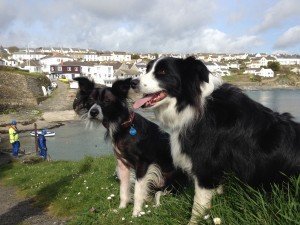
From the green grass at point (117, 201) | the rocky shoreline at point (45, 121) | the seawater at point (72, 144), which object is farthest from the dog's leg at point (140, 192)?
the rocky shoreline at point (45, 121)

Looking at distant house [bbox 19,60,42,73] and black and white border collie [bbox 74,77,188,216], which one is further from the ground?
black and white border collie [bbox 74,77,188,216]

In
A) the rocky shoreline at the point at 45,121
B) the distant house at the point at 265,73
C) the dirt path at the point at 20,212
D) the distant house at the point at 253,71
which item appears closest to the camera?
the dirt path at the point at 20,212

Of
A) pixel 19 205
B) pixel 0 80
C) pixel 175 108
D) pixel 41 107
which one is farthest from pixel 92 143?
pixel 0 80

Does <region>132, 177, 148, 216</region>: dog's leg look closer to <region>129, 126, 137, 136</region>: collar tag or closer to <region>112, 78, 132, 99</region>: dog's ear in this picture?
<region>129, 126, 137, 136</region>: collar tag

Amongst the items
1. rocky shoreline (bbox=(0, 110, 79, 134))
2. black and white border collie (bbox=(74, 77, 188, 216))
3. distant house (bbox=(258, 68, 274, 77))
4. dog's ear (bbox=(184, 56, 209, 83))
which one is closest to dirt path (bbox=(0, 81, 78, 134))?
rocky shoreline (bbox=(0, 110, 79, 134))

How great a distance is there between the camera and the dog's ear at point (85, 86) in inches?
234

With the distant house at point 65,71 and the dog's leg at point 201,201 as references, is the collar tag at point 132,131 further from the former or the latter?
the distant house at point 65,71

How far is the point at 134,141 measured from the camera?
5.76m

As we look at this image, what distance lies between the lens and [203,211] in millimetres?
4211

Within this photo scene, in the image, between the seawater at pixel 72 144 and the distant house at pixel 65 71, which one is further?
the distant house at pixel 65 71

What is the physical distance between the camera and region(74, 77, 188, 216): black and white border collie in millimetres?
5746

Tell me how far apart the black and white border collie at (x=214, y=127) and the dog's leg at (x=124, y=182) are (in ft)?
6.65

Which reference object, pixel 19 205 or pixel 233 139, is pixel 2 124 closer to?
pixel 19 205

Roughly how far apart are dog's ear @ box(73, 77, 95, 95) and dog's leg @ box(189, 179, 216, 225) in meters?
2.64
